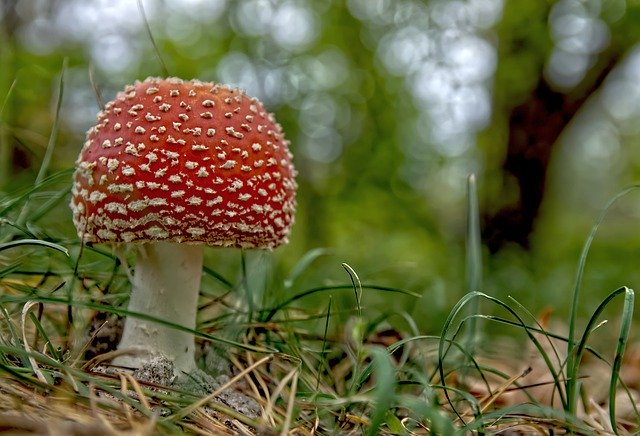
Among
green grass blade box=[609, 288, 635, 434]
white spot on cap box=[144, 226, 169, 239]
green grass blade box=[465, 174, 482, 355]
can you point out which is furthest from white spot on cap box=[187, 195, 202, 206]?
green grass blade box=[609, 288, 635, 434]

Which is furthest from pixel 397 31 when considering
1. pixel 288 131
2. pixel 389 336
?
pixel 389 336

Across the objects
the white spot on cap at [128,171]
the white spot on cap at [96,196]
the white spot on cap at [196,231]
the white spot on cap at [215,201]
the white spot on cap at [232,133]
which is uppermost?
the white spot on cap at [232,133]

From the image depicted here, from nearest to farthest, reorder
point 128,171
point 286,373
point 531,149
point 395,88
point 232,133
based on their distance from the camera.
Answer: point 128,171 < point 232,133 < point 286,373 < point 395,88 < point 531,149

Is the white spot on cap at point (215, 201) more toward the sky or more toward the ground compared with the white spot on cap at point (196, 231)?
more toward the sky

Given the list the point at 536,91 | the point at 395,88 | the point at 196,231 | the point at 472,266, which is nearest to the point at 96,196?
the point at 196,231

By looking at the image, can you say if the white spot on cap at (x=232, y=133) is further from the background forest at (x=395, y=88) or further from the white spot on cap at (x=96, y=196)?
the background forest at (x=395, y=88)

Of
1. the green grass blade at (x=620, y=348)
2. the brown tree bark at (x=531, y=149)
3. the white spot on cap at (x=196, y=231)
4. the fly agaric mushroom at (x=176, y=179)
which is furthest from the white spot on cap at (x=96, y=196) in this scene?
the brown tree bark at (x=531, y=149)

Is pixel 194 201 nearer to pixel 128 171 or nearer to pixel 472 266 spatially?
pixel 128 171

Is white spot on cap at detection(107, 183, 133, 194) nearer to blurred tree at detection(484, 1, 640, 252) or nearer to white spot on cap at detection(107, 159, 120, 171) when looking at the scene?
white spot on cap at detection(107, 159, 120, 171)
